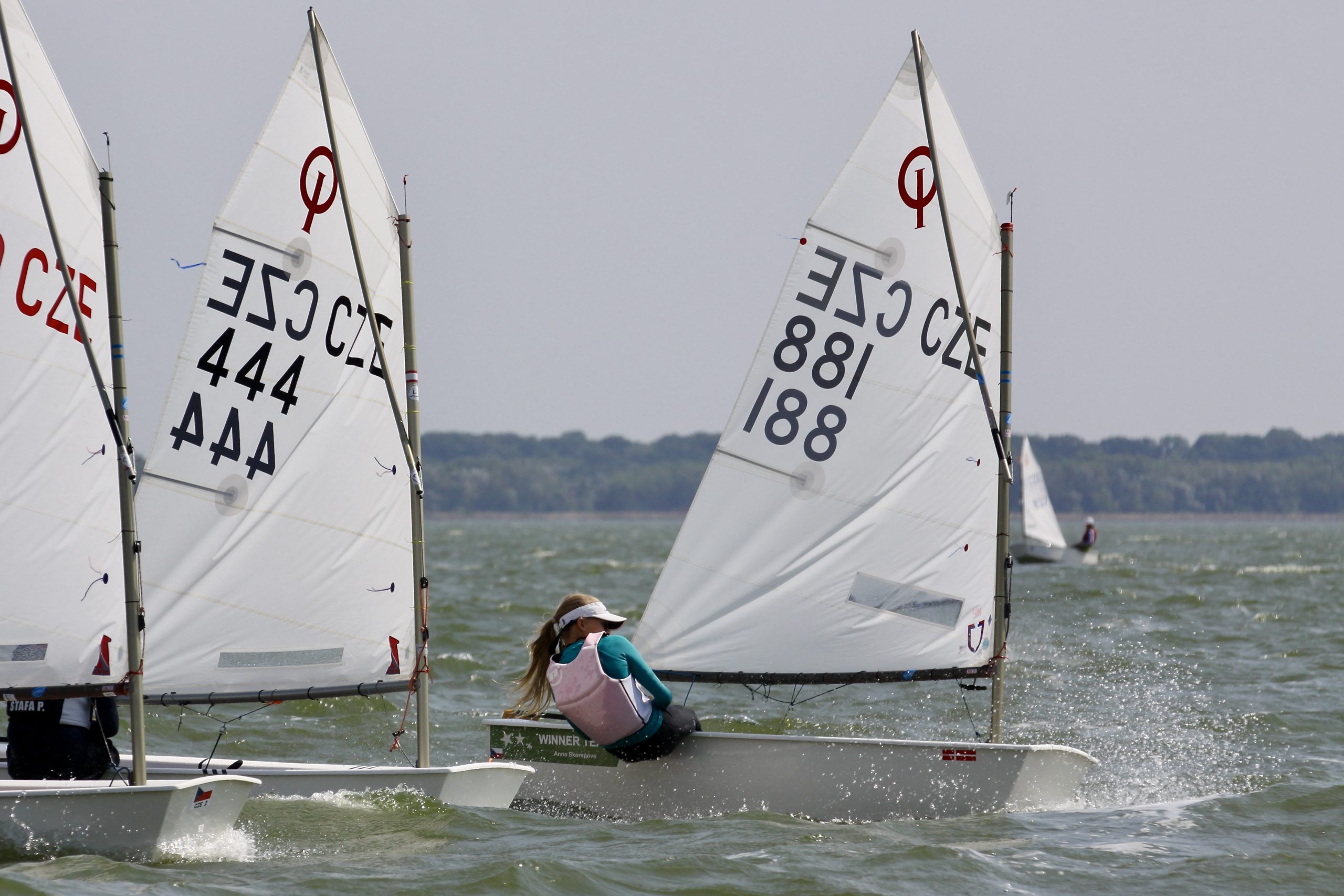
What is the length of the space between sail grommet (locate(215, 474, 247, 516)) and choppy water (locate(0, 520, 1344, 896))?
5.65 ft

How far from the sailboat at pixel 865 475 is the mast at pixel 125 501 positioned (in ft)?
8.81

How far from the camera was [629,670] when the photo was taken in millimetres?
8469

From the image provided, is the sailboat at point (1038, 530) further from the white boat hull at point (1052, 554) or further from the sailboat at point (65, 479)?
the sailboat at point (65, 479)

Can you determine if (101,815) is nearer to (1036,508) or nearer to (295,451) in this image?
(295,451)

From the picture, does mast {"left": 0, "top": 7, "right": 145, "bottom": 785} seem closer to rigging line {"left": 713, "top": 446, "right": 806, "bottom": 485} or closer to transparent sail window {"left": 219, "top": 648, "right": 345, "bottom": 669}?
transparent sail window {"left": 219, "top": 648, "right": 345, "bottom": 669}

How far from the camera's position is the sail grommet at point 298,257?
8.59 meters

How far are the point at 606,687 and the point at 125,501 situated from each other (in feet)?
9.29

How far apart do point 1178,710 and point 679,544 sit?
6.70 m

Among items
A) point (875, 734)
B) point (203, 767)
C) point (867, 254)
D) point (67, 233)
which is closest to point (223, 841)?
point (203, 767)

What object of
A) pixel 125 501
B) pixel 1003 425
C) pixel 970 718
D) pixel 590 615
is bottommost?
pixel 970 718

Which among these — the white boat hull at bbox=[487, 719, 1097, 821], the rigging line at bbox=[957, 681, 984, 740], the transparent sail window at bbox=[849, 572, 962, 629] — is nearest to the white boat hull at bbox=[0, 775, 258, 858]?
the white boat hull at bbox=[487, 719, 1097, 821]

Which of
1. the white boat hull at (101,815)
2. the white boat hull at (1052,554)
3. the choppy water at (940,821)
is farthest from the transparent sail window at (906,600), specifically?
the white boat hull at (1052,554)

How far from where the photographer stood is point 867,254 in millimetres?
9203

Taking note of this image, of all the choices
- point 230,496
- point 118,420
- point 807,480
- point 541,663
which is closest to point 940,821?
point 807,480
